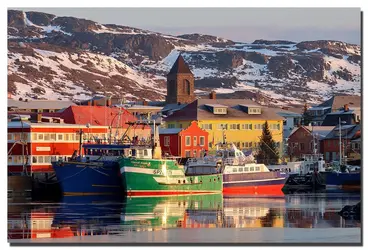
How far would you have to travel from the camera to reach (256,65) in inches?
7229

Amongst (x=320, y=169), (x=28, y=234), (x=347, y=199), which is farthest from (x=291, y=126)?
(x=28, y=234)

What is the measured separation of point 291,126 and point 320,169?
3844cm

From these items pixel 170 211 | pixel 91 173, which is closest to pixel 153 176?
pixel 91 173

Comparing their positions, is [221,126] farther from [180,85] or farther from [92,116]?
[180,85]

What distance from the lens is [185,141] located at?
7962cm

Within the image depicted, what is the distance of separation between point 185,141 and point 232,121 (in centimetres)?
1199

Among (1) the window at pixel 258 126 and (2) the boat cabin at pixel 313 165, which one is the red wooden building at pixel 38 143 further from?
(1) the window at pixel 258 126

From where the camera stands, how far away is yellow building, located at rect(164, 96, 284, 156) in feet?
294

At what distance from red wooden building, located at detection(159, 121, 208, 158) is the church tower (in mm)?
64206

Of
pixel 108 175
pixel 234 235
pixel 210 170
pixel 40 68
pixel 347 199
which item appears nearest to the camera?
pixel 234 235

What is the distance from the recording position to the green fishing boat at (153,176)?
5578 centimetres

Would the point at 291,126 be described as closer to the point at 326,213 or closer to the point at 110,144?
the point at 110,144

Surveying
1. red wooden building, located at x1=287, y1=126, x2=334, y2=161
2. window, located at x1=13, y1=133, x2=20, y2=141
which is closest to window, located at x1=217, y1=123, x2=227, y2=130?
red wooden building, located at x1=287, y1=126, x2=334, y2=161

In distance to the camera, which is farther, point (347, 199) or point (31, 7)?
point (347, 199)
